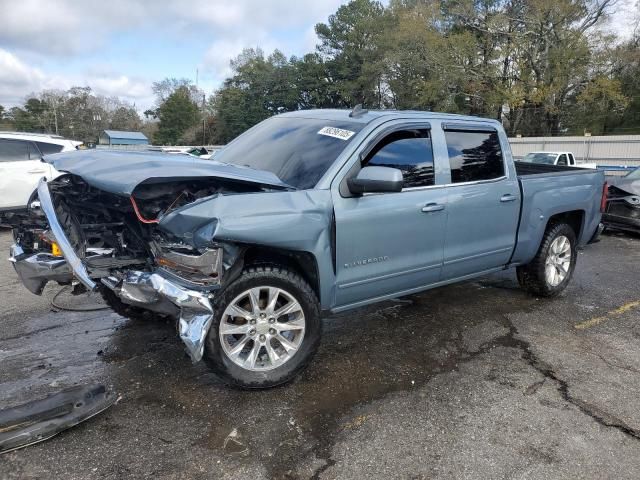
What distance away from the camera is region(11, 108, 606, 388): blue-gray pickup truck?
3.03 m

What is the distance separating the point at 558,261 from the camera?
554 centimetres

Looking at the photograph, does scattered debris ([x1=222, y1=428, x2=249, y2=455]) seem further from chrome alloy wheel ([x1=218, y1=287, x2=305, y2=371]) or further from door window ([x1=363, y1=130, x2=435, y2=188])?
door window ([x1=363, y1=130, x2=435, y2=188])

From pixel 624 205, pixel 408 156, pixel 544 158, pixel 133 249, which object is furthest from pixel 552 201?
pixel 544 158

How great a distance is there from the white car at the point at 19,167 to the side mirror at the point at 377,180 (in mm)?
7718

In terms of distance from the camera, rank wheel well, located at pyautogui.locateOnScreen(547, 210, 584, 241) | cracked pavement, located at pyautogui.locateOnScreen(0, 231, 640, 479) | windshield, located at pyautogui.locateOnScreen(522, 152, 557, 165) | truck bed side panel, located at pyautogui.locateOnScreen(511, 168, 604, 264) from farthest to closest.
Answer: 1. windshield, located at pyautogui.locateOnScreen(522, 152, 557, 165)
2. wheel well, located at pyautogui.locateOnScreen(547, 210, 584, 241)
3. truck bed side panel, located at pyautogui.locateOnScreen(511, 168, 604, 264)
4. cracked pavement, located at pyautogui.locateOnScreen(0, 231, 640, 479)

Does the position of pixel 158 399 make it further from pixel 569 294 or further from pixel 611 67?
pixel 611 67

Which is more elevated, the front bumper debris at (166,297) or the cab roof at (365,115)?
the cab roof at (365,115)

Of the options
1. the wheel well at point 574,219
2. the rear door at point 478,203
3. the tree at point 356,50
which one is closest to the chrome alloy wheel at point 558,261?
the wheel well at point 574,219

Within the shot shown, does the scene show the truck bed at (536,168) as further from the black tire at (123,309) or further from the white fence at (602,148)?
the white fence at (602,148)

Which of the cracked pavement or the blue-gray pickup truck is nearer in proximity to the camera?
the cracked pavement

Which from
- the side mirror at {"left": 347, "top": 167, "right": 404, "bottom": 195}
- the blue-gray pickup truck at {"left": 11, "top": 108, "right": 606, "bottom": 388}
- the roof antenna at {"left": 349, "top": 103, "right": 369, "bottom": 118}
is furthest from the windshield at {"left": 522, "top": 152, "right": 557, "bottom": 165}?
the side mirror at {"left": 347, "top": 167, "right": 404, "bottom": 195}

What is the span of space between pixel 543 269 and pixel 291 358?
327 cm

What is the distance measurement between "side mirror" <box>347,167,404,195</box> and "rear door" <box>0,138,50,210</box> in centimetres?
784

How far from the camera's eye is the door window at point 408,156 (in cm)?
382
